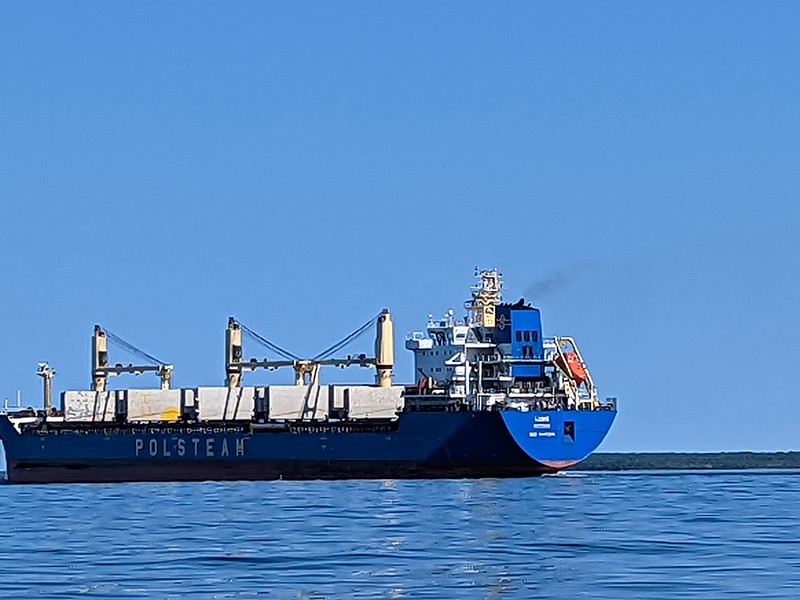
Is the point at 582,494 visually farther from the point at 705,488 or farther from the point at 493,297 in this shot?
the point at 493,297

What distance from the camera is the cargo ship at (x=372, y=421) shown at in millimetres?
62688

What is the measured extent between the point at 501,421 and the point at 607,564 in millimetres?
35646

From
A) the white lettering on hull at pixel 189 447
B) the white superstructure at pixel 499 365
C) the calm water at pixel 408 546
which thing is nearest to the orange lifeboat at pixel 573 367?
the white superstructure at pixel 499 365

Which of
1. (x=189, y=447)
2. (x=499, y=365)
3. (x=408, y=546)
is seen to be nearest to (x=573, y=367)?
(x=499, y=365)

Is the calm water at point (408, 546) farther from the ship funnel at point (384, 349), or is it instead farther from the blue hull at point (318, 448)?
the ship funnel at point (384, 349)

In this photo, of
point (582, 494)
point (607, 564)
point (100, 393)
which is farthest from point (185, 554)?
point (100, 393)

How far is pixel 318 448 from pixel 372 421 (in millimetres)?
2250

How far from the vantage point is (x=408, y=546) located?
29.6m

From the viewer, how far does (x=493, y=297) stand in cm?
6762

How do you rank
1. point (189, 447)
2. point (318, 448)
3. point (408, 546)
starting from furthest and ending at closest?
1. point (189, 447)
2. point (318, 448)
3. point (408, 546)

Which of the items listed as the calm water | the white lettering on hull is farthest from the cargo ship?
the calm water

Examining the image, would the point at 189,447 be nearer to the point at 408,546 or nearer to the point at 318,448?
the point at 318,448

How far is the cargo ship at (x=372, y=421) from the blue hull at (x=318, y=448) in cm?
4

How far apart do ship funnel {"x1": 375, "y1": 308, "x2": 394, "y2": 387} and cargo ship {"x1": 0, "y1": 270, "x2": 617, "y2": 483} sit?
0.07 meters
